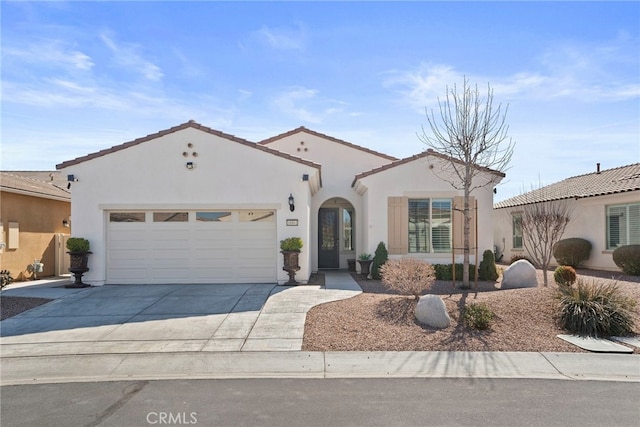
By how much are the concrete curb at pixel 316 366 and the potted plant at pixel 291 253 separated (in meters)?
5.67

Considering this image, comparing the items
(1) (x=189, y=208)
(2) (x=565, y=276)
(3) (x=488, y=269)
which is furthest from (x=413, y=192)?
(1) (x=189, y=208)

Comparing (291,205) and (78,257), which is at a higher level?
(291,205)

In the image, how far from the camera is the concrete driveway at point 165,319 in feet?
26.5

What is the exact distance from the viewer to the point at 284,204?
13.6 m

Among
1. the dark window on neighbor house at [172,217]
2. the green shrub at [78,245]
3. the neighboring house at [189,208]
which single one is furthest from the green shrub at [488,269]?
the green shrub at [78,245]

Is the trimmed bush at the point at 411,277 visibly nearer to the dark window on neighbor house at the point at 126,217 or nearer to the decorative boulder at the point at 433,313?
the decorative boulder at the point at 433,313

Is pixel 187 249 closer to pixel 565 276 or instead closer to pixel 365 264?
pixel 365 264

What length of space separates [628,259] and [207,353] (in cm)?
1314

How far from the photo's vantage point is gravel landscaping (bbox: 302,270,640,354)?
7832 mm

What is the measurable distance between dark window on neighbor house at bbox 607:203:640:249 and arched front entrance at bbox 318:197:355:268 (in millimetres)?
9115

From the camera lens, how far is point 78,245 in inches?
512

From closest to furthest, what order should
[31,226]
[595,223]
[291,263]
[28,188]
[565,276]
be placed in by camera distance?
[565,276] → [291,263] → [28,188] → [31,226] → [595,223]

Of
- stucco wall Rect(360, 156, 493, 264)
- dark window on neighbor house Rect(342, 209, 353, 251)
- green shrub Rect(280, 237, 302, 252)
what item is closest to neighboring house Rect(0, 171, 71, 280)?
green shrub Rect(280, 237, 302, 252)

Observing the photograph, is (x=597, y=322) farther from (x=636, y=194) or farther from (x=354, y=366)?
(x=636, y=194)
